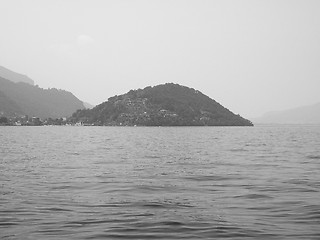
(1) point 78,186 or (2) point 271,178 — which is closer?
(1) point 78,186

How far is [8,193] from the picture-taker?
21172 millimetres

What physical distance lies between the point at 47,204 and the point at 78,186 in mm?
5773

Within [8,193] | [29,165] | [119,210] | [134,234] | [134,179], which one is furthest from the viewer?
[29,165]

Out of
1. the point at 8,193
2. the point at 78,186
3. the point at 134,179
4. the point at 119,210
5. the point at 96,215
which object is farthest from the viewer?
the point at 134,179

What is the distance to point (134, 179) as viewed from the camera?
27.4 m

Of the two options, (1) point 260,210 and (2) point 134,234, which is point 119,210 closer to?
(2) point 134,234

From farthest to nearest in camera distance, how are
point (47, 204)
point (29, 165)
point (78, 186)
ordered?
point (29, 165)
point (78, 186)
point (47, 204)

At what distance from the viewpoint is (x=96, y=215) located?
1584 centimetres

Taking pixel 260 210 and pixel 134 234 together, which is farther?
pixel 260 210

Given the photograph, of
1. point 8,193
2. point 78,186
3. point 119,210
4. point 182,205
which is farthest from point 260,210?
point 8,193

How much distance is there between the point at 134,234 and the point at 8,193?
11.1 meters

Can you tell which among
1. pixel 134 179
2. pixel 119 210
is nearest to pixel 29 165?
pixel 134 179

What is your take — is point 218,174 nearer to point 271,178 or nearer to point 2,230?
point 271,178

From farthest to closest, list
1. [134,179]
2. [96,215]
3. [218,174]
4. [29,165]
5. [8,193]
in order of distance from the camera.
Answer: [29,165], [218,174], [134,179], [8,193], [96,215]
